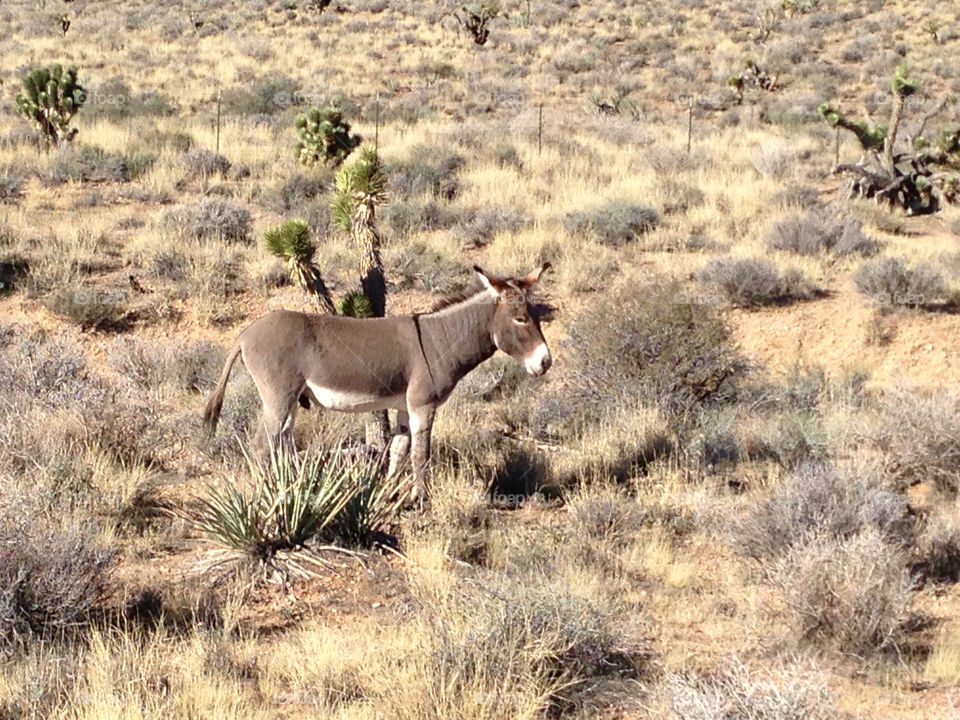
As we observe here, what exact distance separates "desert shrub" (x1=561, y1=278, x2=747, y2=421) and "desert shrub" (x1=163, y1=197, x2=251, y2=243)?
7.80 m

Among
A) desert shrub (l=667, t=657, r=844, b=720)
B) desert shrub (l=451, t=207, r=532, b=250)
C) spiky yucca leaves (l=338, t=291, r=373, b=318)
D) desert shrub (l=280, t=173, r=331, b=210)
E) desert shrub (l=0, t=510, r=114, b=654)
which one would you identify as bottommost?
desert shrub (l=451, t=207, r=532, b=250)

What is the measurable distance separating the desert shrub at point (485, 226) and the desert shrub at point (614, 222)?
33.9 inches

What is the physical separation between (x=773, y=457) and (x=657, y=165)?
14779mm

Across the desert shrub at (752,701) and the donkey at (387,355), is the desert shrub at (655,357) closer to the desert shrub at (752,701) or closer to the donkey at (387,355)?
the donkey at (387,355)

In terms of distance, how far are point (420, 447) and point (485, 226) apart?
11004mm

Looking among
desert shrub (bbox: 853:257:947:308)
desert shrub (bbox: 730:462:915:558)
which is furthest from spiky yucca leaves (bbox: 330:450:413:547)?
desert shrub (bbox: 853:257:947:308)

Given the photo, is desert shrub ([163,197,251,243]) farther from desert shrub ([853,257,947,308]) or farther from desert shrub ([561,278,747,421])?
desert shrub ([853,257,947,308])

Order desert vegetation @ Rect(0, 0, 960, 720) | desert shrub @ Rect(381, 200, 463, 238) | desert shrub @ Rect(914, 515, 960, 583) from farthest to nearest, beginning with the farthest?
desert shrub @ Rect(381, 200, 463, 238) → desert shrub @ Rect(914, 515, 960, 583) → desert vegetation @ Rect(0, 0, 960, 720)

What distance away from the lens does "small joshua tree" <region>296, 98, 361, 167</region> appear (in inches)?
893

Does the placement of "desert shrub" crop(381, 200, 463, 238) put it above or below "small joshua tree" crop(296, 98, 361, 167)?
below

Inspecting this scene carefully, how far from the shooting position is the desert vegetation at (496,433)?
19.5 ft

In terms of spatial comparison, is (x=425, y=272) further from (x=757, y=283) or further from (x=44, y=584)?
(x=44, y=584)

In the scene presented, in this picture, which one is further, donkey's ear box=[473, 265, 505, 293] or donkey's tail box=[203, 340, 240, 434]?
donkey's ear box=[473, 265, 505, 293]

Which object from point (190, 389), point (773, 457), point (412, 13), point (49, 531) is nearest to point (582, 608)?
point (49, 531)
